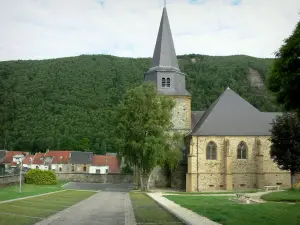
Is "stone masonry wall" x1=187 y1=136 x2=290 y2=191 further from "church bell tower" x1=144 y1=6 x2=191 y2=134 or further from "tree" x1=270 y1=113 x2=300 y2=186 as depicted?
"tree" x1=270 y1=113 x2=300 y2=186

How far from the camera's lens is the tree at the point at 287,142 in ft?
89.5

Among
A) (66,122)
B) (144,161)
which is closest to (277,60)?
(144,161)

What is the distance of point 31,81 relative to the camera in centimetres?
11275

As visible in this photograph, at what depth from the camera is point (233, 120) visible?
34750 mm

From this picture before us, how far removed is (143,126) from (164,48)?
448 inches

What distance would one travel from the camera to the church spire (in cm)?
3812

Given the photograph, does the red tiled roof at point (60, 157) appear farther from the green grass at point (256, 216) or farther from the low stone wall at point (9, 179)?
the green grass at point (256, 216)

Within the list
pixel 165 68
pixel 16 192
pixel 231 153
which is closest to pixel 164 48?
pixel 165 68

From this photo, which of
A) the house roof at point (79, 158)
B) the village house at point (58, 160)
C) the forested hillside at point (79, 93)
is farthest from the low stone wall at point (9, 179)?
the village house at point (58, 160)

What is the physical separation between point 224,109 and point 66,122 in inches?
2550

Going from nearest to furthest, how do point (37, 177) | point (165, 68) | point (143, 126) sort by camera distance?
1. point (143, 126)
2. point (165, 68)
3. point (37, 177)

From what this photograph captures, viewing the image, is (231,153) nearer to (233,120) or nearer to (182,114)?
(233,120)

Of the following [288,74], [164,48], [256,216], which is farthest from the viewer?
[164,48]

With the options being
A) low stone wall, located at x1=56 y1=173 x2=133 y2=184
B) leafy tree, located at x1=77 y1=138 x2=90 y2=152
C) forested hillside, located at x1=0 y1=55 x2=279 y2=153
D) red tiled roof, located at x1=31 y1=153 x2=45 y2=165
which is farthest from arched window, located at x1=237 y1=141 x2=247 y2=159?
leafy tree, located at x1=77 y1=138 x2=90 y2=152
